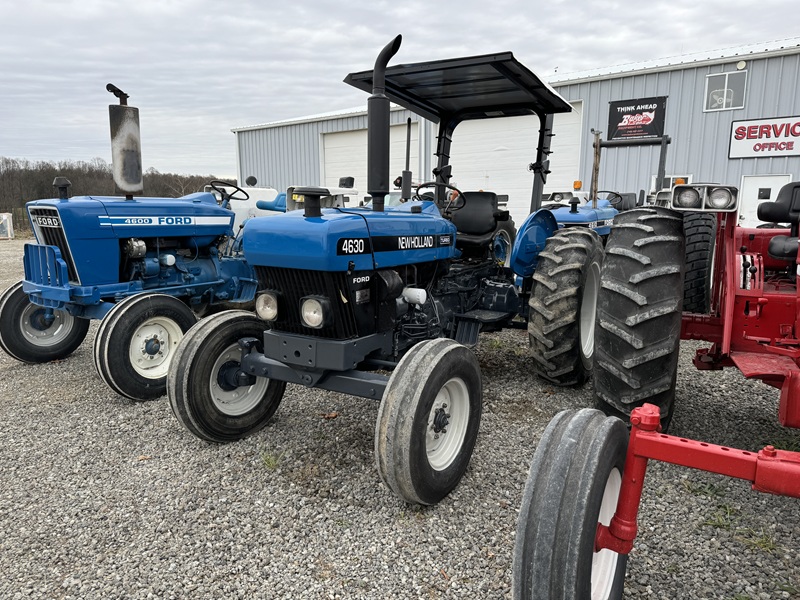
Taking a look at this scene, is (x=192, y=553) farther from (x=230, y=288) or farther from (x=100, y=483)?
(x=230, y=288)

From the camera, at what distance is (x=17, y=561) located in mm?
2371

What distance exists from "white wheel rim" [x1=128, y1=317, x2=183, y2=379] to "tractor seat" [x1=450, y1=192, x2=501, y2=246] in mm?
→ 2355

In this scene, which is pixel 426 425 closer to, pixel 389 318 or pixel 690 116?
pixel 389 318

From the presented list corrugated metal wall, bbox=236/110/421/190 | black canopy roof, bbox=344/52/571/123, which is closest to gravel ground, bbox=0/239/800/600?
black canopy roof, bbox=344/52/571/123

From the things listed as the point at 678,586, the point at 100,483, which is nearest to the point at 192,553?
the point at 100,483

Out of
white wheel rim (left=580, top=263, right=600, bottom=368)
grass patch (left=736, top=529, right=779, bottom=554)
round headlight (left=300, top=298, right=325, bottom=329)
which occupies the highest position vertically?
round headlight (left=300, top=298, right=325, bottom=329)

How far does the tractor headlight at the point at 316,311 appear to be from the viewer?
2.78 m

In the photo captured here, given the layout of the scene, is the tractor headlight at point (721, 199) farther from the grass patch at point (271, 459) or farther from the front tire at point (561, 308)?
the grass patch at point (271, 459)

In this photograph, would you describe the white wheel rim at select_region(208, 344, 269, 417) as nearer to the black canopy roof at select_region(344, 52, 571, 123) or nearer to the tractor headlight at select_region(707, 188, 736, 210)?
the black canopy roof at select_region(344, 52, 571, 123)

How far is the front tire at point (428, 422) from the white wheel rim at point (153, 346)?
7.81ft

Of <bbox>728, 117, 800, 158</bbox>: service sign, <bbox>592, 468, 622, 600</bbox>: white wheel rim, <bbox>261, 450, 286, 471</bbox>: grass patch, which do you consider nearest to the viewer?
<bbox>592, 468, 622, 600</bbox>: white wheel rim

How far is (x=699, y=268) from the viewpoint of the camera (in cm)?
430

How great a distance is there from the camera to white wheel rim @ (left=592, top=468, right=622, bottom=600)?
173cm

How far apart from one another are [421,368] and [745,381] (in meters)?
3.18
